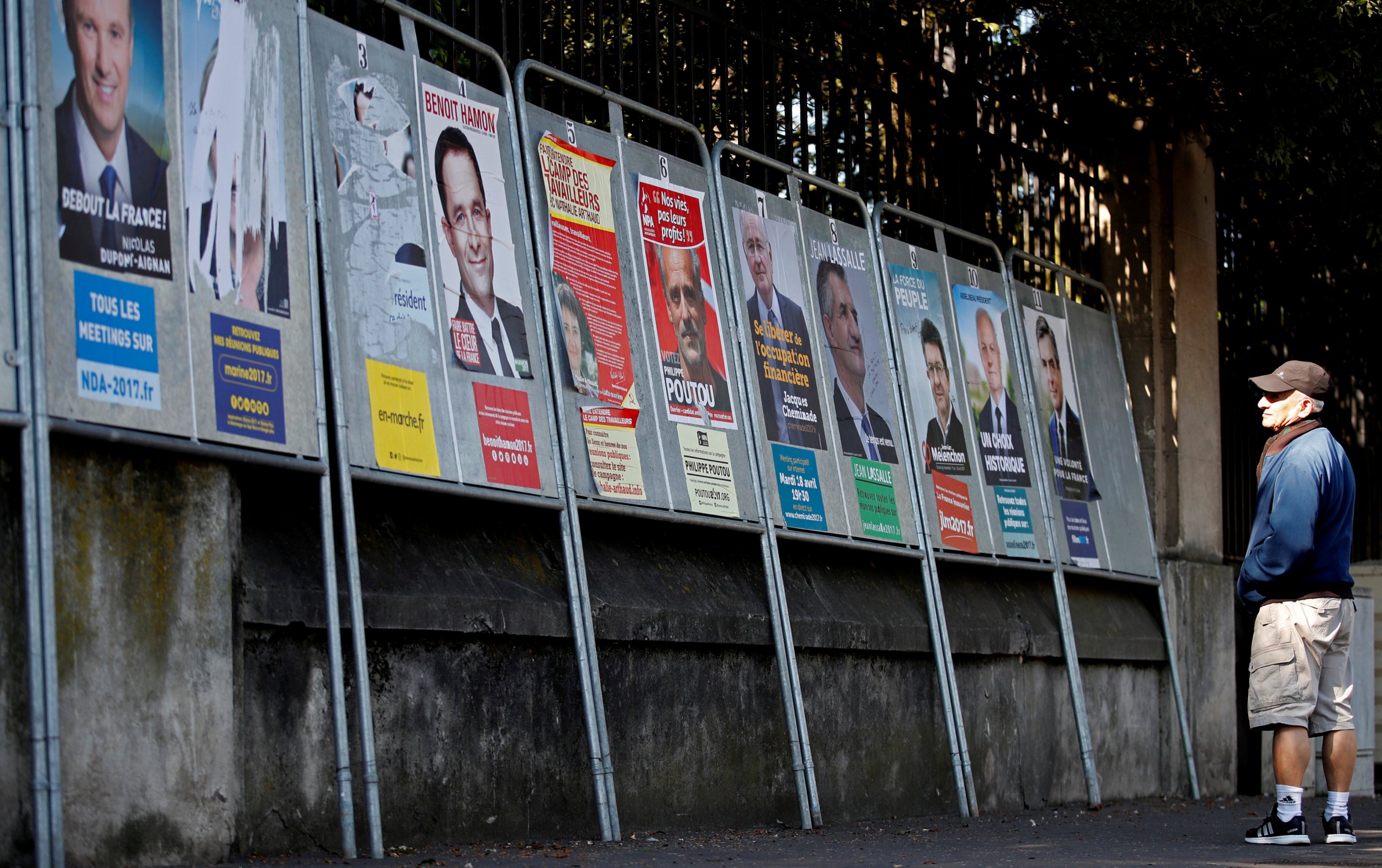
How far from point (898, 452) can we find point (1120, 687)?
300cm

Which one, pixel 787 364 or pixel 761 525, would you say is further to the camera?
pixel 787 364

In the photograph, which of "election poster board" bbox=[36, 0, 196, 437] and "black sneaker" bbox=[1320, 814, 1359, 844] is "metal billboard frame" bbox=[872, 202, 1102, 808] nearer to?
"black sneaker" bbox=[1320, 814, 1359, 844]

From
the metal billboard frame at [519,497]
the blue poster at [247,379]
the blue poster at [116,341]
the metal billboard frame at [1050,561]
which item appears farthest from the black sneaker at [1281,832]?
the blue poster at [116,341]

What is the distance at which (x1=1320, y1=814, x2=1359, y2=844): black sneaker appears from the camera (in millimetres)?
6844

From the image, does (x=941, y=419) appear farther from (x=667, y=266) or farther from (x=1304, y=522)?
(x=1304, y=522)

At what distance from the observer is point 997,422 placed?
9.85 metres

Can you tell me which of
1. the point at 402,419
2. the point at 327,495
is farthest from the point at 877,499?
the point at 327,495

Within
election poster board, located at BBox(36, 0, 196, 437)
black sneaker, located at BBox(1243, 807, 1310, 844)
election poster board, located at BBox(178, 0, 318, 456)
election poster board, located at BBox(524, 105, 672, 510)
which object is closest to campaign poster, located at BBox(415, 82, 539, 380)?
election poster board, located at BBox(524, 105, 672, 510)

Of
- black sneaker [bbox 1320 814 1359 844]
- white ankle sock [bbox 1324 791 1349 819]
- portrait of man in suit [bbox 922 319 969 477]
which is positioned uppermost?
portrait of man in suit [bbox 922 319 969 477]

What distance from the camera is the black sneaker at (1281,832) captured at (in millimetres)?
6883

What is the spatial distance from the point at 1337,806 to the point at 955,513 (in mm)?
2798

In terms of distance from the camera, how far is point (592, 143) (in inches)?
284

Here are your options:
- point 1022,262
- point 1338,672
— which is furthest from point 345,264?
point 1022,262

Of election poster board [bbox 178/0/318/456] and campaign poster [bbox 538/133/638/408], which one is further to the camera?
campaign poster [bbox 538/133/638/408]
